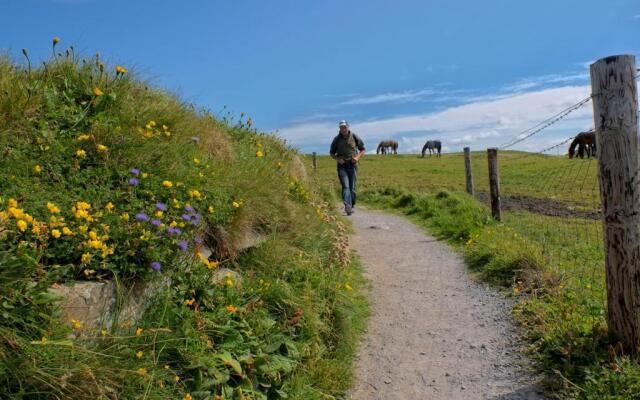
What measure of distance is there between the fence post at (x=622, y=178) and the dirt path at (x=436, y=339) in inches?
39.1

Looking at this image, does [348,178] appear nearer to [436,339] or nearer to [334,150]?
[334,150]

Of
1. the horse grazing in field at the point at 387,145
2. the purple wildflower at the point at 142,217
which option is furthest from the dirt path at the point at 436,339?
the horse grazing in field at the point at 387,145

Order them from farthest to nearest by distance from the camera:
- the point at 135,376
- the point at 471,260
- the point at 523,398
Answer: the point at 471,260 < the point at 523,398 < the point at 135,376

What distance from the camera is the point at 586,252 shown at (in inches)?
332

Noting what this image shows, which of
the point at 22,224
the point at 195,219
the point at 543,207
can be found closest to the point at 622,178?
the point at 195,219

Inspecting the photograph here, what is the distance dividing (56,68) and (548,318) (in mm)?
5993

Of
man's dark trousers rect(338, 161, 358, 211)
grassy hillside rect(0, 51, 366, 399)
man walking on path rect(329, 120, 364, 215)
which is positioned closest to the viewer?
grassy hillside rect(0, 51, 366, 399)

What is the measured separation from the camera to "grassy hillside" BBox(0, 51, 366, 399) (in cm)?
275

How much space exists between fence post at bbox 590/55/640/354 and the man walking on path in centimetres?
810

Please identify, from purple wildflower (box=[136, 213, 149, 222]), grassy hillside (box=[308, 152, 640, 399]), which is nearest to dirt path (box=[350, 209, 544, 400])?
grassy hillside (box=[308, 152, 640, 399])

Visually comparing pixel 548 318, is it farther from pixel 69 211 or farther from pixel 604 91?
pixel 69 211

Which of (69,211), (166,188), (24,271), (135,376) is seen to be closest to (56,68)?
(166,188)

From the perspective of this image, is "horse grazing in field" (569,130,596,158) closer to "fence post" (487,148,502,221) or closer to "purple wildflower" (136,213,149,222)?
"fence post" (487,148,502,221)

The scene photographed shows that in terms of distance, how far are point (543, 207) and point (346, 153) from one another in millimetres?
7313
